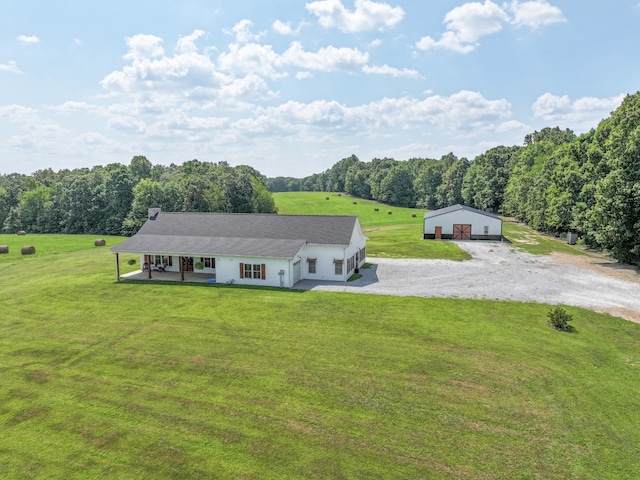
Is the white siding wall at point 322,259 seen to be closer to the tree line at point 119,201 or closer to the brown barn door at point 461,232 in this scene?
the brown barn door at point 461,232

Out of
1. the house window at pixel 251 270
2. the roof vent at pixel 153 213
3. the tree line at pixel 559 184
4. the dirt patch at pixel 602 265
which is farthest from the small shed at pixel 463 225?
the roof vent at pixel 153 213

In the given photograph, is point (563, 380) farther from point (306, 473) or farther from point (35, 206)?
point (35, 206)

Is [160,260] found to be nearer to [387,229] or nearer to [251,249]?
[251,249]

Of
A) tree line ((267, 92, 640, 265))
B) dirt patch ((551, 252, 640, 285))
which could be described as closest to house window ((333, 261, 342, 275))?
dirt patch ((551, 252, 640, 285))

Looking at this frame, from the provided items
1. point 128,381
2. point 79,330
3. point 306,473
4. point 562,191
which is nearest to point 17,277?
point 79,330

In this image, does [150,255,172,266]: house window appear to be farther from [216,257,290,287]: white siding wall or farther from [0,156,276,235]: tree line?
[0,156,276,235]: tree line

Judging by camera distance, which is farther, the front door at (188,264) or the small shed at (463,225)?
the small shed at (463,225)

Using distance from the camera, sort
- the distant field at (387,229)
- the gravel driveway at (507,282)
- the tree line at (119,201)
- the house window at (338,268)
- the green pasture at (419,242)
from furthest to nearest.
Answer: the tree line at (119,201)
the distant field at (387,229)
the green pasture at (419,242)
the house window at (338,268)
the gravel driveway at (507,282)
